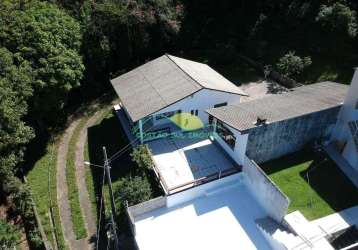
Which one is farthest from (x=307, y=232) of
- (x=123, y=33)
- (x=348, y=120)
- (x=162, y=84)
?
(x=123, y=33)

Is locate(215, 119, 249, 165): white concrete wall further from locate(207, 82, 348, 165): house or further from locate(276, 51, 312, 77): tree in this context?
locate(276, 51, 312, 77): tree

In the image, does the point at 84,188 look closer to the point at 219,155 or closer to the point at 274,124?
the point at 219,155

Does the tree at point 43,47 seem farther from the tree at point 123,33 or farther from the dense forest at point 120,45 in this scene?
the tree at point 123,33

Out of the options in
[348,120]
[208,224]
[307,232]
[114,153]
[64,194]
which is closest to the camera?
[307,232]

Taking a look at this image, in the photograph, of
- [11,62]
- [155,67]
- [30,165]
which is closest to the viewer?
Answer: [11,62]

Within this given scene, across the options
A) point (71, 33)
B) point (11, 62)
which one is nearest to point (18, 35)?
point (11, 62)

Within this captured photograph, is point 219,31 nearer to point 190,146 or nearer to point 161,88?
point 161,88
